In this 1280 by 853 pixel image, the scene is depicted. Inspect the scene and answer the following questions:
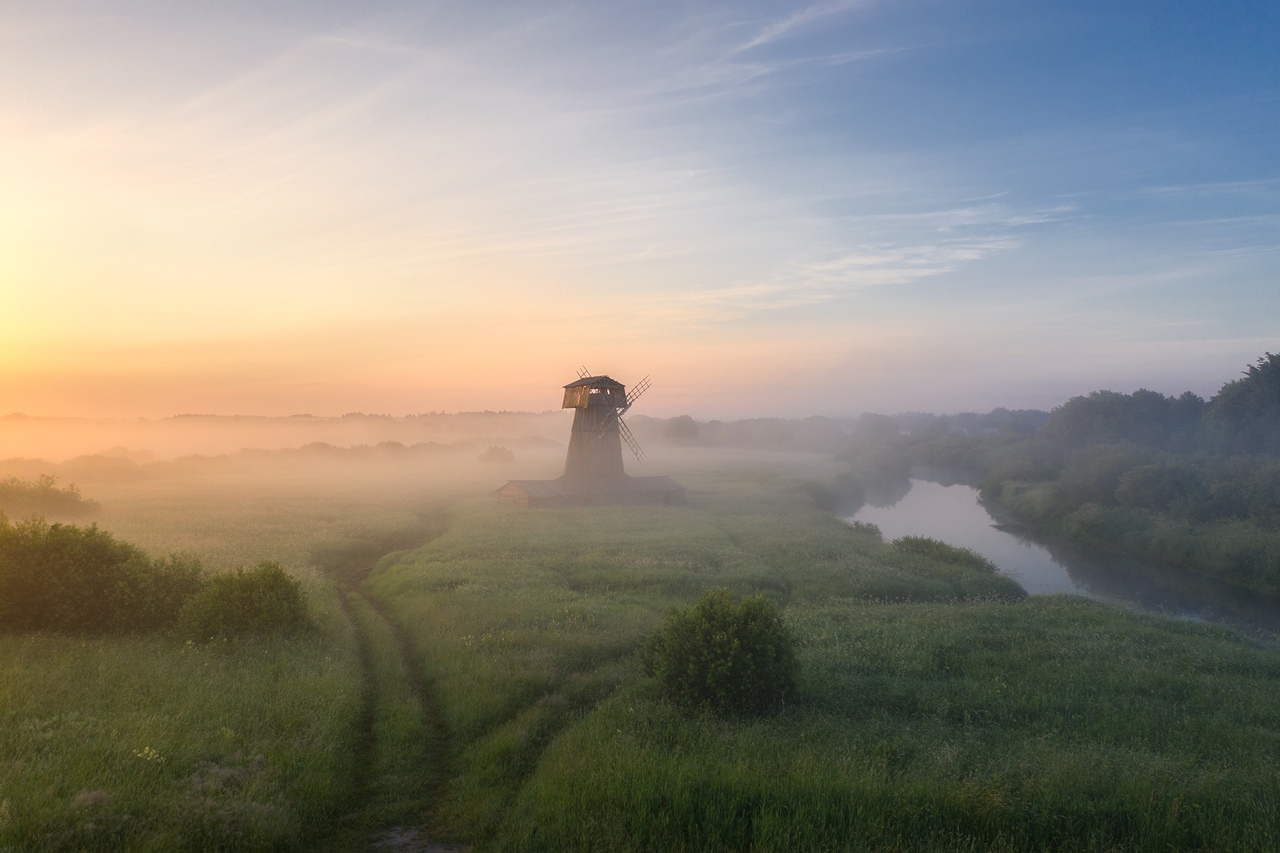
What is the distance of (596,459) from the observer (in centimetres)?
5744

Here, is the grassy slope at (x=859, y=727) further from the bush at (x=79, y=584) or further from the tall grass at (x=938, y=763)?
the bush at (x=79, y=584)

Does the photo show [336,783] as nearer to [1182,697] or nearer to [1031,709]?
[1031,709]

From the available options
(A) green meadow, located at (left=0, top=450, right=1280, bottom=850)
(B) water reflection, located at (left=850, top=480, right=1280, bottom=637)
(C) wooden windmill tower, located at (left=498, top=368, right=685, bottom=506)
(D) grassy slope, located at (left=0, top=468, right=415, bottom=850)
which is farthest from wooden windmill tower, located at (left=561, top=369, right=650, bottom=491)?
(D) grassy slope, located at (left=0, top=468, right=415, bottom=850)

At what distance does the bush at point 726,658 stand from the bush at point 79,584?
46.2 feet

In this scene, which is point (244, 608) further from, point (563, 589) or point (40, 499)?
point (40, 499)

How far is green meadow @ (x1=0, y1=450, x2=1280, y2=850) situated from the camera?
366 inches

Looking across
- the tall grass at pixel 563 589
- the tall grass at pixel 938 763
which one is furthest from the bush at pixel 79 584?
the tall grass at pixel 938 763

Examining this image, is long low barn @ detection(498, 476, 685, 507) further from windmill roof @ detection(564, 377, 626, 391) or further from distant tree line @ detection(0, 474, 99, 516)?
distant tree line @ detection(0, 474, 99, 516)

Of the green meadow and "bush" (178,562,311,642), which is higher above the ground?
"bush" (178,562,311,642)

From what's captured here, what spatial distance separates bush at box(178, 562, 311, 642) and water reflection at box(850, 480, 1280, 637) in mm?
34723

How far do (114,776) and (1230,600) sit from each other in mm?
46628

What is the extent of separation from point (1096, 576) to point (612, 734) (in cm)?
4081

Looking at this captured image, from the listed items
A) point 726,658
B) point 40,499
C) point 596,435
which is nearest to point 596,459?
point 596,435

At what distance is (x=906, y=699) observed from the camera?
15.5 m
